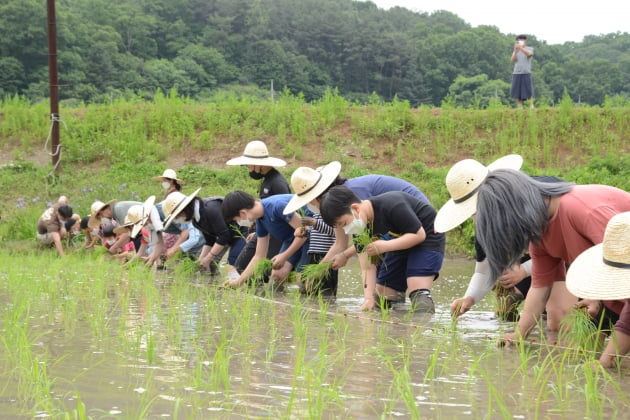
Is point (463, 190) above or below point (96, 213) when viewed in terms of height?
above

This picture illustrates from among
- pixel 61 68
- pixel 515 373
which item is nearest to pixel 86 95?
pixel 61 68

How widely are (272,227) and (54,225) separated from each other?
6709 millimetres

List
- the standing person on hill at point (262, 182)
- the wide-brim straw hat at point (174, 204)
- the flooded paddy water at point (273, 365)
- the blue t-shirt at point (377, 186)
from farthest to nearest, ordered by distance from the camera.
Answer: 1. the wide-brim straw hat at point (174, 204)
2. the standing person on hill at point (262, 182)
3. the blue t-shirt at point (377, 186)
4. the flooded paddy water at point (273, 365)

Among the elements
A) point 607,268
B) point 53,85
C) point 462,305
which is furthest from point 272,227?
point 53,85

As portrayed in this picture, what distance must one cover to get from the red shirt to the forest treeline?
3134 centimetres

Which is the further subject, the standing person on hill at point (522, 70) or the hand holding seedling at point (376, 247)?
the standing person on hill at point (522, 70)

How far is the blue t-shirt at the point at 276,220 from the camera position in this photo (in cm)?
791

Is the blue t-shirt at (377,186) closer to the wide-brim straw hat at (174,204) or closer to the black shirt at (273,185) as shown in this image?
the black shirt at (273,185)

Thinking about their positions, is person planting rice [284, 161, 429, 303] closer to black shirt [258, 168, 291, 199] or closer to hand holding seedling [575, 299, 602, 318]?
black shirt [258, 168, 291, 199]

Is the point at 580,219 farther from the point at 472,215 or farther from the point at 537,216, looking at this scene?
the point at 472,215

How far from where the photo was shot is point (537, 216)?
4160mm

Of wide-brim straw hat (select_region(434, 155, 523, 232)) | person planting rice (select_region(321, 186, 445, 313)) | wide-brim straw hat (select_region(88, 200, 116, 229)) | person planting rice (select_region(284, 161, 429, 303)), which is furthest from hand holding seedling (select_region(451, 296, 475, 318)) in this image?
wide-brim straw hat (select_region(88, 200, 116, 229))

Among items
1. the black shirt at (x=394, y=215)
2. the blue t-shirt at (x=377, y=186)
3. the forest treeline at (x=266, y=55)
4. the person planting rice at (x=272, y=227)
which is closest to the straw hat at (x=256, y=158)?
the person planting rice at (x=272, y=227)

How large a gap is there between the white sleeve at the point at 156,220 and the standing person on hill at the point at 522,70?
8710 mm
